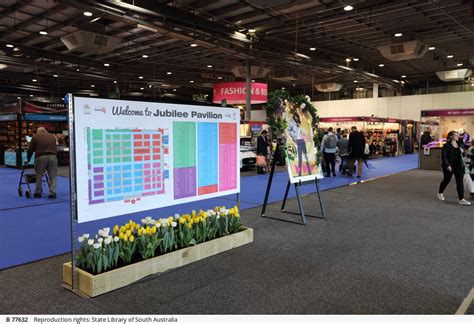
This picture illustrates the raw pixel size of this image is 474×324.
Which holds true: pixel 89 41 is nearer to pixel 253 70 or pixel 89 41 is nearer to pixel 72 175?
pixel 253 70

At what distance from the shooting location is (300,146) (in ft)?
17.6

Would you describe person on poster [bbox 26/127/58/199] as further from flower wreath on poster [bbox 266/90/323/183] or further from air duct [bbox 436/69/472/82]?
air duct [bbox 436/69/472/82]

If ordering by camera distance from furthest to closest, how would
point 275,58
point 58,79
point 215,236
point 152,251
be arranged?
point 58,79 → point 275,58 → point 215,236 → point 152,251

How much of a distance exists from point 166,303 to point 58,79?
22.1m

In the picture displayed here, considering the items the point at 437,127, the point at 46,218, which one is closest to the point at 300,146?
the point at 46,218

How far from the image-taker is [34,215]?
18.2 ft

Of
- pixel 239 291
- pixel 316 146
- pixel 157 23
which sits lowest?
pixel 239 291

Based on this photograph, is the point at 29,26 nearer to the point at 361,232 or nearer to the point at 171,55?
the point at 171,55

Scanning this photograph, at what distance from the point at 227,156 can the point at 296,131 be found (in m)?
1.45

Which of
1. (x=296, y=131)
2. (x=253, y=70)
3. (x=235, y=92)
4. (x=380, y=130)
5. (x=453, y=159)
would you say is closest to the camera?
(x=296, y=131)

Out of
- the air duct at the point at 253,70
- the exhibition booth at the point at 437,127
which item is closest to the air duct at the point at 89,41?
the air duct at the point at 253,70

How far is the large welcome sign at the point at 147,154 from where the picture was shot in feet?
9.57

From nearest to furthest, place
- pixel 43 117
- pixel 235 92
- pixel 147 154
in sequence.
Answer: pixel 147 154, pixel 43 117, pixel 235 92

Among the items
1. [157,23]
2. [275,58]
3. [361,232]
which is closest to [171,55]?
[275,58]
